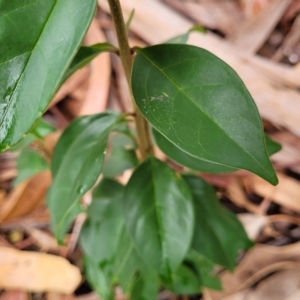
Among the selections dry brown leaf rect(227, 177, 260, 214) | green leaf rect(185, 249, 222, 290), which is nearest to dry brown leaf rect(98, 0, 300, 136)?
dry brown leaf rect(227, 177, 260, 214)

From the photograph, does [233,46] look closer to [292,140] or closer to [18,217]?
[292,140]

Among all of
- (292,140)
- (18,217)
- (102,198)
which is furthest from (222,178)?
(18,217)

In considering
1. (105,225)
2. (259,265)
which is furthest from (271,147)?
(259,265)

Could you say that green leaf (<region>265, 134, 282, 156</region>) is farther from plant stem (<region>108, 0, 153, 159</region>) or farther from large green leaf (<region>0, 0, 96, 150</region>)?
large green leaf (<region>0, 0, 96, 150</region>)

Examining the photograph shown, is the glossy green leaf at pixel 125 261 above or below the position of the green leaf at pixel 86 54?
below

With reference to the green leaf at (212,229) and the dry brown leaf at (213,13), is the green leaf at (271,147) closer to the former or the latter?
the green leaf at (212,229)

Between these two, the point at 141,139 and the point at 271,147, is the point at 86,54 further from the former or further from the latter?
the point at 271,147

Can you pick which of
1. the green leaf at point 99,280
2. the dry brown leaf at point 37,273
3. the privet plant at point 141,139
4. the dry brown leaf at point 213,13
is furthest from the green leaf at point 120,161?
the dry brown leaf at point 213,13
